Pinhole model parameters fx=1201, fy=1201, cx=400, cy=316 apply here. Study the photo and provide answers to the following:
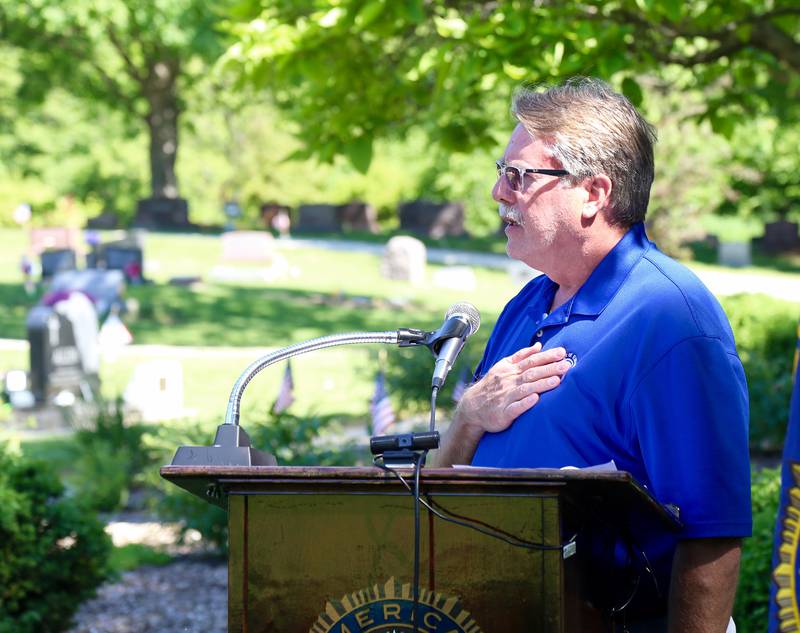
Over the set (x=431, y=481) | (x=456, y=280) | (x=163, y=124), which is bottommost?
(x=431, y=481)

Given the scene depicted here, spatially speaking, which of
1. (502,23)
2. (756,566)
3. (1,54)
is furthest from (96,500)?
(1,54)

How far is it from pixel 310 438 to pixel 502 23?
279cm

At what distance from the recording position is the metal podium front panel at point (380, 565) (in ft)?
7.03

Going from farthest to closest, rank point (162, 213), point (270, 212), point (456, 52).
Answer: point (270, 212) → point (162, 213) → point (456, 52)

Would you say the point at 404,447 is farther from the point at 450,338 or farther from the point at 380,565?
the point at 450,338

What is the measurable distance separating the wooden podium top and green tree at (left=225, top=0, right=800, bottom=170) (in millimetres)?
4412

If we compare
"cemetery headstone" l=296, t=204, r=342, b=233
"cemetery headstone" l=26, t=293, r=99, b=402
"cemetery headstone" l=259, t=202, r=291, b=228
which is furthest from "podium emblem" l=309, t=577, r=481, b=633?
"cemetery headstone" l=259, t=202, r=291, b=228

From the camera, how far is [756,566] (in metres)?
4.66

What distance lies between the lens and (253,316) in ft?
69.9

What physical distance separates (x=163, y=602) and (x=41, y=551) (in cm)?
135

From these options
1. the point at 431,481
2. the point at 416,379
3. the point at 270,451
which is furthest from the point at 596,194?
the point at 416,379

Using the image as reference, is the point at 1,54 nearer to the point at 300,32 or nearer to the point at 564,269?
the point at 300,32

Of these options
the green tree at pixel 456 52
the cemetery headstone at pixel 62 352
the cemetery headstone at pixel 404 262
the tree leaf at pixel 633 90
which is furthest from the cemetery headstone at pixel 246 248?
the tree leaf at pixel 633 90

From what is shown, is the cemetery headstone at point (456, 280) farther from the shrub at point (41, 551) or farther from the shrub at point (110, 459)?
the shrub at point (41, 551)
